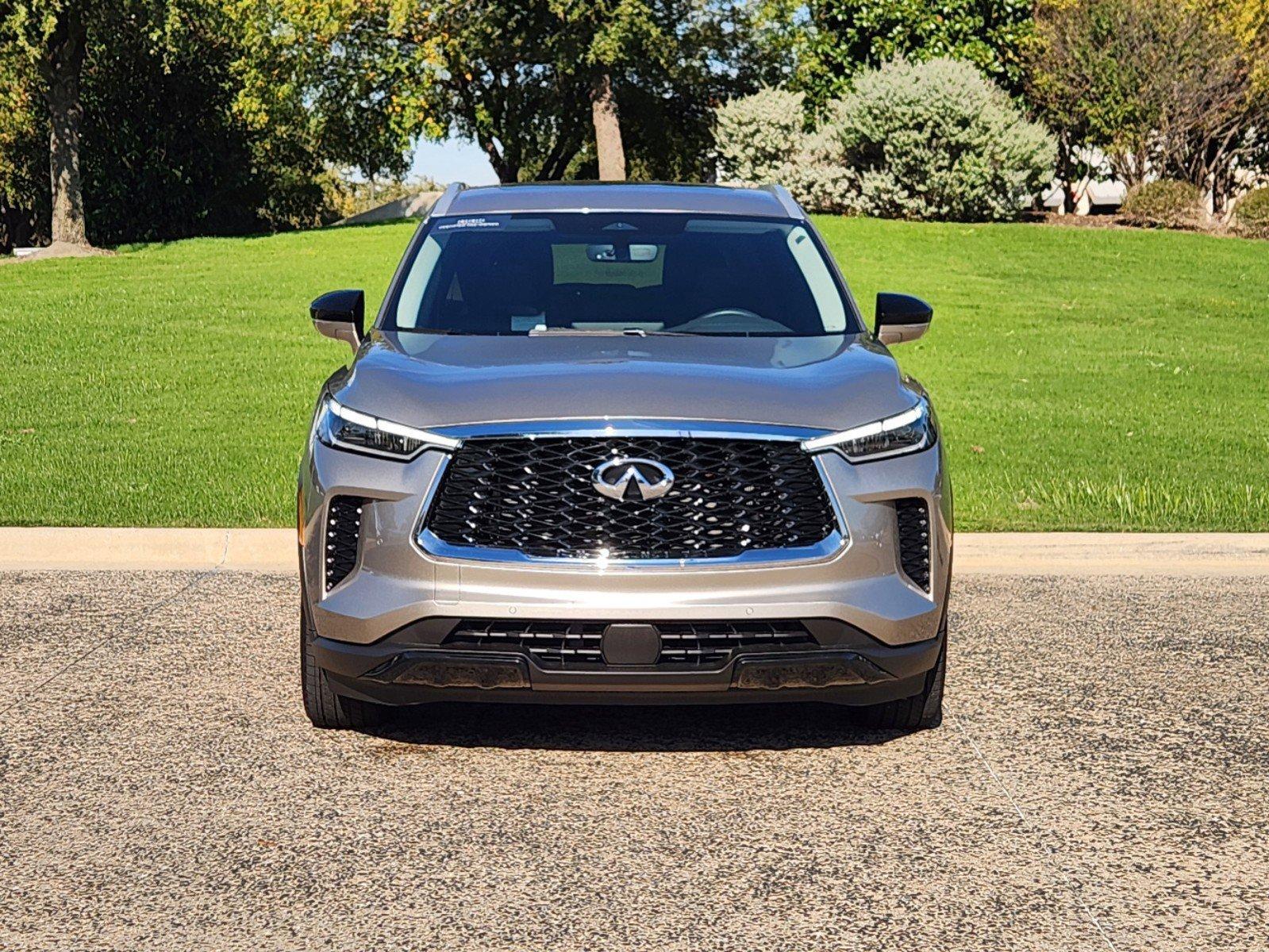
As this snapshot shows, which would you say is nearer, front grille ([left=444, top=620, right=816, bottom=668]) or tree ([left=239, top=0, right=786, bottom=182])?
front grille ([left=444, top=620, right=816, bottom=668])

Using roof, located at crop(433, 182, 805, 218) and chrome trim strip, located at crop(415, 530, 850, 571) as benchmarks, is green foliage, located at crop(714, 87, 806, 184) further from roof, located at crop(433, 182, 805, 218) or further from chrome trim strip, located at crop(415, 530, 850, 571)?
chrome trim strip, located at crop(415, 530, 850, 571)

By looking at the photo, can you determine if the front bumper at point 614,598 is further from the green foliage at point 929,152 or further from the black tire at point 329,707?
the green foliage at point 929,152

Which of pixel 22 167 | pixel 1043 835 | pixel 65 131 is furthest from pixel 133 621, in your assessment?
pixel 22 167

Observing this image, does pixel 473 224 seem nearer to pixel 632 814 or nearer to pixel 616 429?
pixel 616 429

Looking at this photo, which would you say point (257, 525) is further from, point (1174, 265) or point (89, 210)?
point (89, 210)

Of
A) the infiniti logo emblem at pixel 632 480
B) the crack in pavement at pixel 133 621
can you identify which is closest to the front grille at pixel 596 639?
the infiniti logo emblem at pixel 632 480

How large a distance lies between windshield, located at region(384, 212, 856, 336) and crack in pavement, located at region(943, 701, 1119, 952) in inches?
64.1

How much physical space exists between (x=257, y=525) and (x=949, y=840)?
578cm

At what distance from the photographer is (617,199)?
7145 mm

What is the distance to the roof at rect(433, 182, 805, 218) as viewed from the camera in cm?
702

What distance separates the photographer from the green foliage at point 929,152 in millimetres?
31938

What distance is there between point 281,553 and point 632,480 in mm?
4464

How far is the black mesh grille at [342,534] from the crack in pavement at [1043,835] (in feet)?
6.91

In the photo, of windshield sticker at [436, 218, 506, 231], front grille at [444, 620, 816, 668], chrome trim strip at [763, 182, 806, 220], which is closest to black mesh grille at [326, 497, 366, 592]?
front grille at [444, 620, 816, 668]
